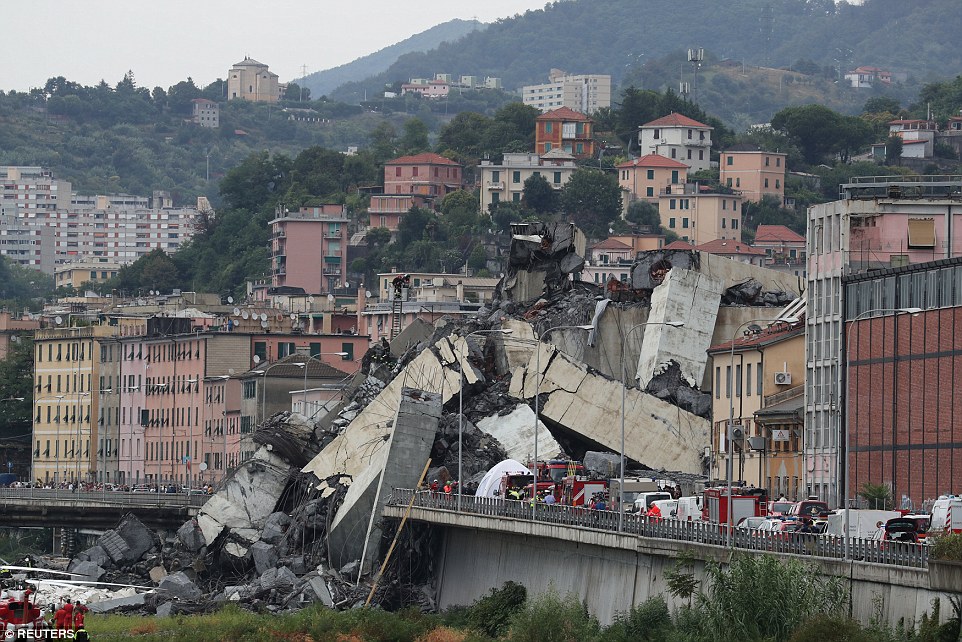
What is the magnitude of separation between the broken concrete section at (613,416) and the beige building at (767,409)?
1.42 meters

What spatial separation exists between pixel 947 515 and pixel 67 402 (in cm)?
13071

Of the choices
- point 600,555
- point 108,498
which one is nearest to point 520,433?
point 600,555

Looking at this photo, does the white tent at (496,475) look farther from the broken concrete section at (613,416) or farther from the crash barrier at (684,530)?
the broken concrete section at (613,416)

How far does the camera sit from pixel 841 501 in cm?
8219

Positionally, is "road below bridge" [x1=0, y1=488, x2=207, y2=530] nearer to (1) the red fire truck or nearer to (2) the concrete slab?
(2) the concrete slab

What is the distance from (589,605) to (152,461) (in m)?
97.6

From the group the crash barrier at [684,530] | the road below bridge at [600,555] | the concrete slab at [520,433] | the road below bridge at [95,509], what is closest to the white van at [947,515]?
the crash barrier at [684,530]

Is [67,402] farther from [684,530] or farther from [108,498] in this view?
[684,530]

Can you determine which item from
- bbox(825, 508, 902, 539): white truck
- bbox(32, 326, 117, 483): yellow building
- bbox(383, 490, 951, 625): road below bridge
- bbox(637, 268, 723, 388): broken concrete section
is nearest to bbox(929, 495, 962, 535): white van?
bbox(383, 490, 951, 625): road below bridge

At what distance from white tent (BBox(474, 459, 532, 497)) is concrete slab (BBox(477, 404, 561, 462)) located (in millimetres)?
6416

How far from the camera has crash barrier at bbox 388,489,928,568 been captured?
52094mm

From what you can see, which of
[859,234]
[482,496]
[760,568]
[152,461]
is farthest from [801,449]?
[152,461]

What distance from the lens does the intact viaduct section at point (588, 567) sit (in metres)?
51.8

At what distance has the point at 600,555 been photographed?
71.4 metres
